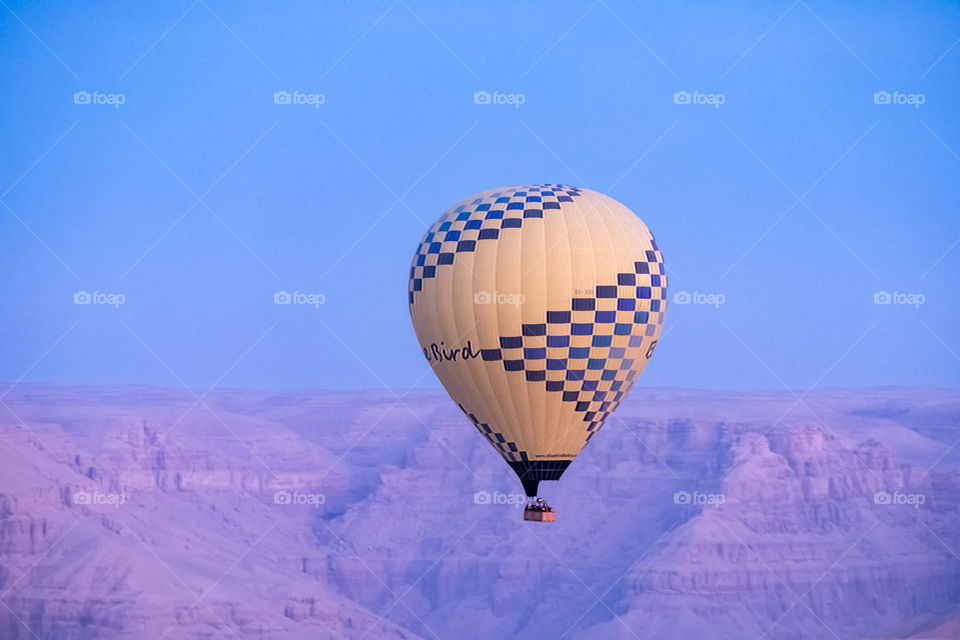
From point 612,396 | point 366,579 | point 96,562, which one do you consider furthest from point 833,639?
point 612,396

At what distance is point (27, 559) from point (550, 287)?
125 metres

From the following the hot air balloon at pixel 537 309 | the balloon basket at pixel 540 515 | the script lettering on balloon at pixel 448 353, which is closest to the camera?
the balloon basket at pixel 540 515

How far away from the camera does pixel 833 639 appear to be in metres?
156

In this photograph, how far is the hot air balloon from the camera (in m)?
43.2

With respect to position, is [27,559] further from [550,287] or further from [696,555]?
[550,287]

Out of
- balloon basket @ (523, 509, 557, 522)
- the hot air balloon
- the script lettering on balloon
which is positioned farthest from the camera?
the script lettering on balloon

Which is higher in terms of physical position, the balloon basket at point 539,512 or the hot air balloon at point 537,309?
the hot air balloon at point 537,309

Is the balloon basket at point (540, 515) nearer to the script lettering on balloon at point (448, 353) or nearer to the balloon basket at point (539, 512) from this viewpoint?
the balloon basket at point (539, 512)

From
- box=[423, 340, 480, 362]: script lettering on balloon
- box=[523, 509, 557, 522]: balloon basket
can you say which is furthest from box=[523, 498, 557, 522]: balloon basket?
box=[423, 340, 480, 362]: script lettering on balloon

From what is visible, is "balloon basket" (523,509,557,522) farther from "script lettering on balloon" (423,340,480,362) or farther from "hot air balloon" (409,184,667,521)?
"script lettering on balloon" (423,340,480,362)

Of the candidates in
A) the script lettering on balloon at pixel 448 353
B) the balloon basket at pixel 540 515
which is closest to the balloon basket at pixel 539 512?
the balloon basket at pixel 540 515

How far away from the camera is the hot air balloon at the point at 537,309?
4319 cm

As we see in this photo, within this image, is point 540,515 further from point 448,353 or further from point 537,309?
point 537,309

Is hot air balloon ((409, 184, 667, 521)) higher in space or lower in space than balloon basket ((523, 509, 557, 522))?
higher
